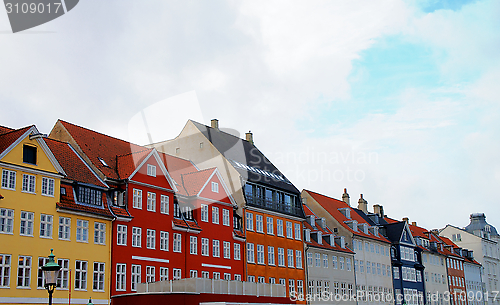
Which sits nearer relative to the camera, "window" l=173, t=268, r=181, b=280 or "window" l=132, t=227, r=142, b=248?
"window" l=132, t=227, r=142, b=248

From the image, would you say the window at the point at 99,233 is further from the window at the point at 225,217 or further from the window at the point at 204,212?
the window at the point at 225,217

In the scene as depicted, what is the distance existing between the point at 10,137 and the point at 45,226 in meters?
5.66

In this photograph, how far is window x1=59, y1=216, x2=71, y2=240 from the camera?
3566 centimetres

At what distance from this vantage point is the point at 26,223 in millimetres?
33969

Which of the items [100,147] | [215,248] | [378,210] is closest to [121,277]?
[100,147]

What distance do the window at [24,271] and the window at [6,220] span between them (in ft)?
5.67

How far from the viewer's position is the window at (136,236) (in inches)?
1578

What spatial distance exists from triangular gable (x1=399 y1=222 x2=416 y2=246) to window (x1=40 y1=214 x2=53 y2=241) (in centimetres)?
5093

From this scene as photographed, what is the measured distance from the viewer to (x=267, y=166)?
60.7m

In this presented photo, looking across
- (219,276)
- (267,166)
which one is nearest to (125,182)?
(219,276)

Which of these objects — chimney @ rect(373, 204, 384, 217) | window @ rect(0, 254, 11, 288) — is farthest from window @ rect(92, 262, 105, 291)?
chimney @ rect(373, 204, 384, 217)

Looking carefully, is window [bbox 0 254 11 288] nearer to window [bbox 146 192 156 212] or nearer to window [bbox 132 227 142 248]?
window [bbox 132 227 142 248]

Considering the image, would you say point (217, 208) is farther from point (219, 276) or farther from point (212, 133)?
point (212, 133)

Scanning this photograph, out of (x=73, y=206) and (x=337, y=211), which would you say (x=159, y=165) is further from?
(x=337, y=211)
